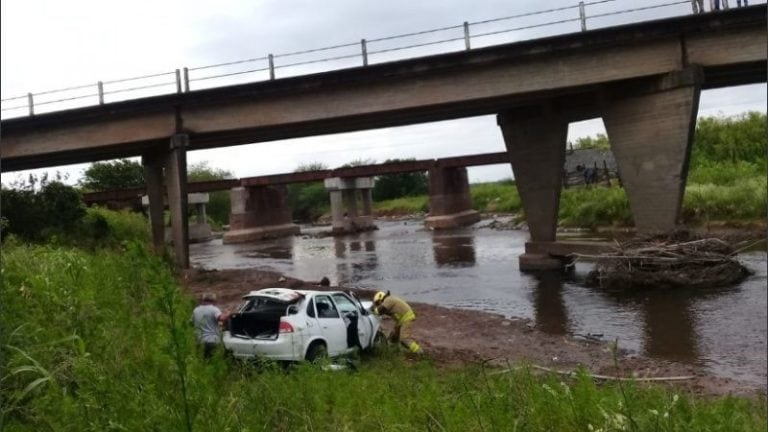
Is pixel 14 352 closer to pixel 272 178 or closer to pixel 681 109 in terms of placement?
pixel 681 109

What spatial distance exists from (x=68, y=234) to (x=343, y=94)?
12.2 meters

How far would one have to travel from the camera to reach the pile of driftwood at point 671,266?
2077cm

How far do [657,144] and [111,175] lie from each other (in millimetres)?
26167

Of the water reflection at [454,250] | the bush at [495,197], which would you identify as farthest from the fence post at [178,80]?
the bush at [495,197]

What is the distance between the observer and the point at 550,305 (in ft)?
64.1

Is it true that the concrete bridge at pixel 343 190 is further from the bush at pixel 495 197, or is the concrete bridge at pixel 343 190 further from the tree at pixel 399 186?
the tree at pixel 399 186

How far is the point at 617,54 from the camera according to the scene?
24.2m

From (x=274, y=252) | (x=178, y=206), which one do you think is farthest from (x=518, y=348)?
(x=274, y=252)

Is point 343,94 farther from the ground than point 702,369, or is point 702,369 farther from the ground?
point 343,94

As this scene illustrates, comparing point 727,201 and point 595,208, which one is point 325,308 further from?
point 595,208

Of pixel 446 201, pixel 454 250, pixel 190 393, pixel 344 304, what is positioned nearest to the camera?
pixel 190 393

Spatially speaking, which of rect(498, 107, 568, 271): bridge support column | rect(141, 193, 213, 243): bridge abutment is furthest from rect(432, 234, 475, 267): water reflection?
rect(141, 193, 213, 243): bridge abutment

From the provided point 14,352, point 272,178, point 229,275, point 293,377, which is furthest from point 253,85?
point 272,178

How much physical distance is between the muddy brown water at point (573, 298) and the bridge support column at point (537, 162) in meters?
2.28
